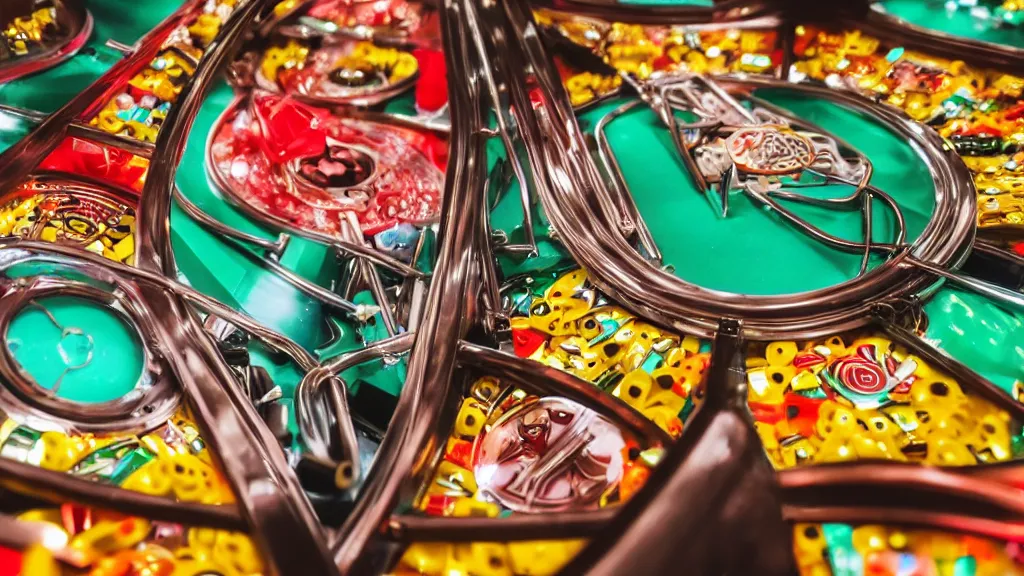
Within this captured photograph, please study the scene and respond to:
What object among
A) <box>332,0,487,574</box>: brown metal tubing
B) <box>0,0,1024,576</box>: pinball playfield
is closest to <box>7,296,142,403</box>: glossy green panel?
<box>0,0,1024,576</box>: pinball playfield

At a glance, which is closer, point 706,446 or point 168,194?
point 706,446

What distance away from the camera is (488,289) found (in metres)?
0.75

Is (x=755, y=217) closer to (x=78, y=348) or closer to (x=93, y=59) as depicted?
(x=78, y=348)

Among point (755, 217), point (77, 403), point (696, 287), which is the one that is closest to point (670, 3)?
point (755, 217)

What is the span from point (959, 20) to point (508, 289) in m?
0.84

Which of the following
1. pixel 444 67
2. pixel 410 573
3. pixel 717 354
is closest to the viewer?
pixel 410 573

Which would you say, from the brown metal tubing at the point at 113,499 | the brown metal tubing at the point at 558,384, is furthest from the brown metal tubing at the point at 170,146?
the brown metal tubing at the point at 558,384

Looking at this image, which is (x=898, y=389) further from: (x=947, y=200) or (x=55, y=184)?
(x=55, y=184)

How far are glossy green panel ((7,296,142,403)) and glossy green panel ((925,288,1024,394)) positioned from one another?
2.49 feet

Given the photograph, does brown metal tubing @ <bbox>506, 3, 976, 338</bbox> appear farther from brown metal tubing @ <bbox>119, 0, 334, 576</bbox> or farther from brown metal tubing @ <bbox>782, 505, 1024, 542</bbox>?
brown metal tubing @ <bbox>119, 0, 334, 576</bbox>

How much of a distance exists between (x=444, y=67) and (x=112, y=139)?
0.43 meters

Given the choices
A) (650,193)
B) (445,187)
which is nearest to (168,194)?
(445,187)

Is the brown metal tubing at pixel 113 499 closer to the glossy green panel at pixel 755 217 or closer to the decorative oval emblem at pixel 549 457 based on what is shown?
the decorative oval emblem at pixel 549 457

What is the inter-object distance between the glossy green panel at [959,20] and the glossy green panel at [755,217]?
0.26 meters
